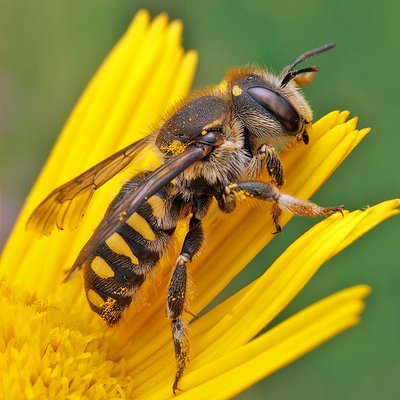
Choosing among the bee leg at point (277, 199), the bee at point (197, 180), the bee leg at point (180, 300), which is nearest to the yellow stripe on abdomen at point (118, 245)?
the bee at point (197, 180)

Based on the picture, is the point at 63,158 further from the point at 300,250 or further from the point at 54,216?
the point at 300,250

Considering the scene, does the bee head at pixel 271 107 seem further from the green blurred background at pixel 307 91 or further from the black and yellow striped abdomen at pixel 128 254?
the green blurred background at pixel 307 91

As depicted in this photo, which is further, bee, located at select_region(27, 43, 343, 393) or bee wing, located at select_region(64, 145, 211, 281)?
bee, located at select_region(27, 43, 343, 393)

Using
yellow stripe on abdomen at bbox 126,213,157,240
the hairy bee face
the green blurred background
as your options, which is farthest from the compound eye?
the green blurred background

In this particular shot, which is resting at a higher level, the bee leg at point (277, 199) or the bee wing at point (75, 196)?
the bee leg at point (277, 199)

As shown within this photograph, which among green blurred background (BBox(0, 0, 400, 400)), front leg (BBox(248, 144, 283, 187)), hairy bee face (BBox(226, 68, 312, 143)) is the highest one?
hairy bee face (BBox(226, 68, 312, 143))

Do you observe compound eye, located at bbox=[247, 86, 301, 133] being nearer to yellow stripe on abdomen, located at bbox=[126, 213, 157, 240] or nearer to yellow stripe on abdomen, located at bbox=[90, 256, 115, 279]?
yellow stripe on abdomen, located at bbox=[126, 213, 157, 240]

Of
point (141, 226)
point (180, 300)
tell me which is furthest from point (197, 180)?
point (180, 300)
